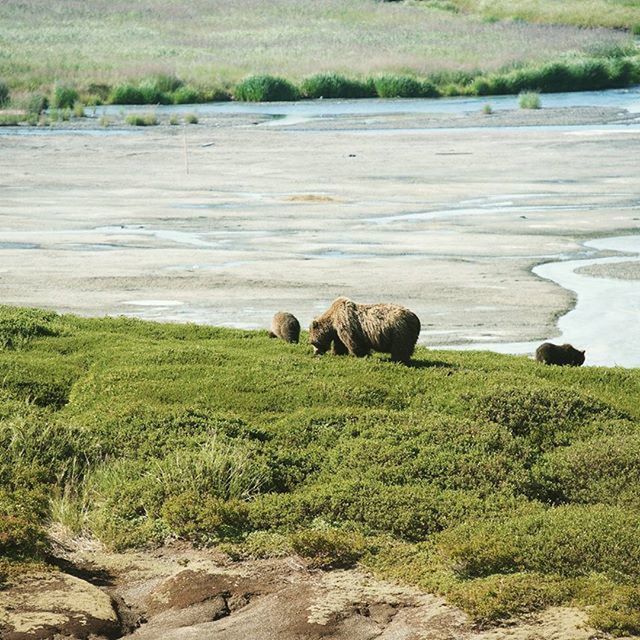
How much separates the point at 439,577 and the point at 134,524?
2203mm

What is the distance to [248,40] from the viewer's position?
3465 inches

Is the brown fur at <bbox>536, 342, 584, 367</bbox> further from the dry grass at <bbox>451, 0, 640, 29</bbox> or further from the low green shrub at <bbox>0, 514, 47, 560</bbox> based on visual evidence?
the dry grass at <bbox>451, 0, 640, 29</bbox>

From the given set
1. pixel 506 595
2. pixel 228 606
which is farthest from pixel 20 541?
pixel 506 595

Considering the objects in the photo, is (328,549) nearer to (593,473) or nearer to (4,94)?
(593,473)

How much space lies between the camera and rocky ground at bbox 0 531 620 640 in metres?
6.97

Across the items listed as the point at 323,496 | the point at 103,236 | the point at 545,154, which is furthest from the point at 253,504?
the point at 545,154

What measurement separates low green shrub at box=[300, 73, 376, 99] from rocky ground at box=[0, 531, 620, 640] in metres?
56.5

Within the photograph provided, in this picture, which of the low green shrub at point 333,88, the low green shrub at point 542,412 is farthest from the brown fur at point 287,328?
the low green shrub at point 333,88

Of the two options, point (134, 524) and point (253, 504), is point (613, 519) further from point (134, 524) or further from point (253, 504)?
point (134, 524)

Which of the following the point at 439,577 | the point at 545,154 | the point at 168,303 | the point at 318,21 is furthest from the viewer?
the point at 318,21

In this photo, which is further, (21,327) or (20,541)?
(21,327)

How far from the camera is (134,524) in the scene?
8766 mm

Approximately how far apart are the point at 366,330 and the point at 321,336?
1.99 ft

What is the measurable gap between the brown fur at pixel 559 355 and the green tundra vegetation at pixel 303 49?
4591 cm
